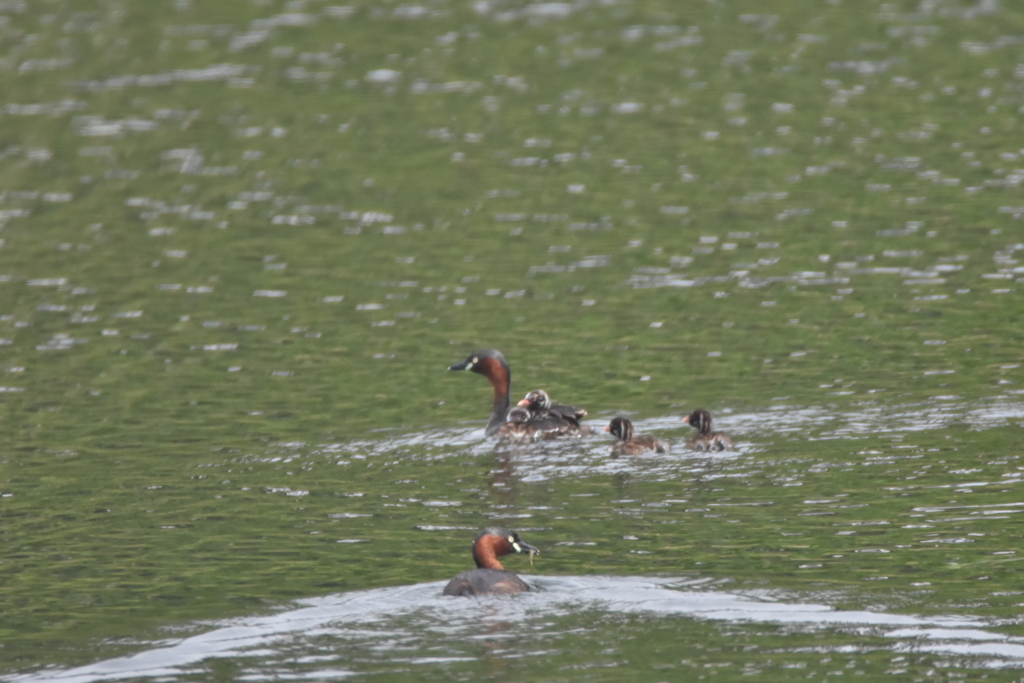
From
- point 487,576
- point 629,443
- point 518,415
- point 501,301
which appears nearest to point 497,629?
point 487,576

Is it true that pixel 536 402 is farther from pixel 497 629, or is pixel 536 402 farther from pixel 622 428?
pixel 497 629

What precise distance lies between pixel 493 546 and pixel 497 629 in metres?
1.30

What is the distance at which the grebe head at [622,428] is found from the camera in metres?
16.5

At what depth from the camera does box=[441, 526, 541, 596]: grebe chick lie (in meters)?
12.2

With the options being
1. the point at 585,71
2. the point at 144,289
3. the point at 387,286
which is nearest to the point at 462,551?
the point at 387,286

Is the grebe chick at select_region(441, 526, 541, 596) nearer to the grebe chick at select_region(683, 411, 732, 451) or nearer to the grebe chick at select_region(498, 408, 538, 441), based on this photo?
the grebe chick at select_region(683, 411, 732, 451)

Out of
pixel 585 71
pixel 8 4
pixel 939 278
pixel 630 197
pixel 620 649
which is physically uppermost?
pixel 8 4

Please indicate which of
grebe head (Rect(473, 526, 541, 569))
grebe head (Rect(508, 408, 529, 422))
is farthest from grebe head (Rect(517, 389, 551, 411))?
grebe head (Rect(473, 526, 541, 569))

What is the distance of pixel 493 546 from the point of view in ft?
42.2

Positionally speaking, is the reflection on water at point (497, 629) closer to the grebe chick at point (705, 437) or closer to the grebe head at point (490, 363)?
the grebe chick at point (705, 437)

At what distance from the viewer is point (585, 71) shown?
38.2 metres

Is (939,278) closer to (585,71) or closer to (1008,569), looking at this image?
(1008,569)

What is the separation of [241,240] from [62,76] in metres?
14.5

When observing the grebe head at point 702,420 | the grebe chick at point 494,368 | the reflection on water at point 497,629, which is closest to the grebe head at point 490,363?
the grebe chick at point 494,368
